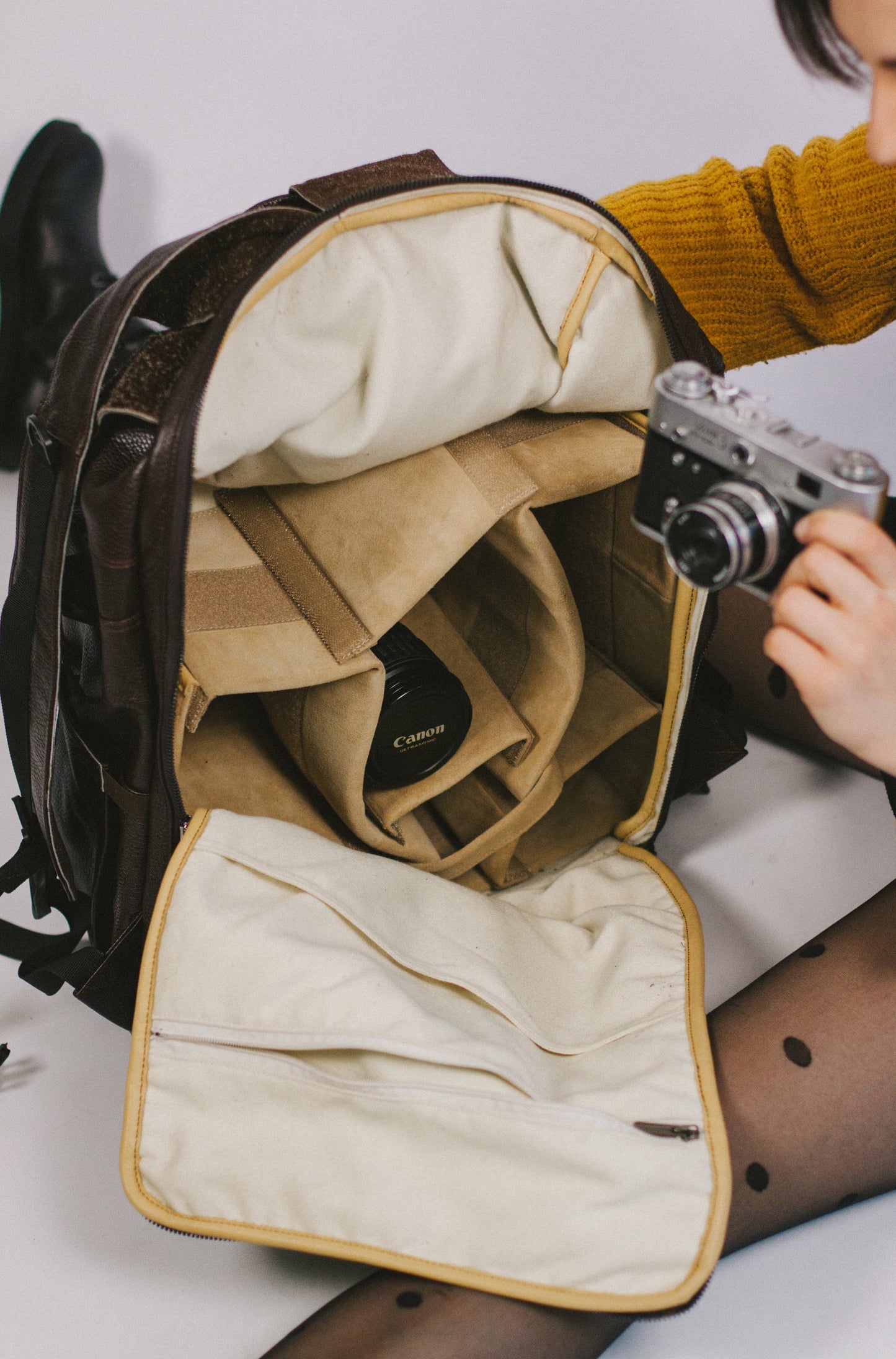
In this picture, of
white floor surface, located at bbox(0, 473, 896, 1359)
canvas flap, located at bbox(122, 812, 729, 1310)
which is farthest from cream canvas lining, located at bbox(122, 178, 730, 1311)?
white floor surface, located at bbox(0, 473, 896, 1359)

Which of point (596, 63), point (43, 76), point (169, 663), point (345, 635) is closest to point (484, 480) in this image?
point (345, 635)

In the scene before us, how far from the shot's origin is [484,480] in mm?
826

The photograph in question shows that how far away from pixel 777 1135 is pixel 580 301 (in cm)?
55

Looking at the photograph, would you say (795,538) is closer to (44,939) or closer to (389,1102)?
(389,1102)

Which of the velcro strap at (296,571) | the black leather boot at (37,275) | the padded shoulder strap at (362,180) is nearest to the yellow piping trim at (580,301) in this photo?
the padded shoulder strap at (362,180)

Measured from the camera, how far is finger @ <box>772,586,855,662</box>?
0.61 meters

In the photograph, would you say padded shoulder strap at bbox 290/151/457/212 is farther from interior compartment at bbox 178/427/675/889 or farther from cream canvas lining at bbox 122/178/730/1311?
interior compartment at bbox 178/427/675/889

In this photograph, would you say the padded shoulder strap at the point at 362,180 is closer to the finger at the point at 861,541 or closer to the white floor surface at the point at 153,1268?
the finger at the point at 861,541

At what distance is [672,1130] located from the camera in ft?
2.37

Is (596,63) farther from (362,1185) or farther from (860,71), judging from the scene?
(362,1185)

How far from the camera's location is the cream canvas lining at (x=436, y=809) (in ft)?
2.25

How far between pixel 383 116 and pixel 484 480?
972 millimetres

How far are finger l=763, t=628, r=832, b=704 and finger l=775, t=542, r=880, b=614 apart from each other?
0.03m

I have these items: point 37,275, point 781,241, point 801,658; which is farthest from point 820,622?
point 37,275
